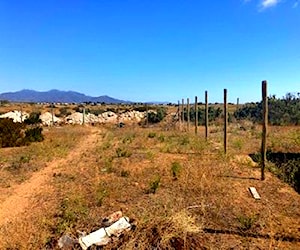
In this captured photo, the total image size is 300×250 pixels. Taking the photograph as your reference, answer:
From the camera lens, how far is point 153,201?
7.50 metres

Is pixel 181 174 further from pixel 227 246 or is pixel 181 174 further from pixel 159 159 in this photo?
pixel 227 246

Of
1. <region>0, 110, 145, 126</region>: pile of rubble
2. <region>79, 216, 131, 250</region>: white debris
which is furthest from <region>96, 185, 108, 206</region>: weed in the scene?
<region>0, 110, 145, 126</region>: pile of rubble

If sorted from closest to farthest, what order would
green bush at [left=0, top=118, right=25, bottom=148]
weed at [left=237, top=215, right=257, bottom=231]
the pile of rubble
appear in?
weed at [left=237, top=215, right=257, bottom=231] → green bush at [left=0, top=118, right=25, bottom=148] → the pile of rubble

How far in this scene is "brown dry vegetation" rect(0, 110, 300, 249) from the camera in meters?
5.61

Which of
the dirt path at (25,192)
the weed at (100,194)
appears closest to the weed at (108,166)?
the dirt path at (25,192)

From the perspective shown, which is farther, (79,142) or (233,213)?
(79,142)

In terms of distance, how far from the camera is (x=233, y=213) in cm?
677

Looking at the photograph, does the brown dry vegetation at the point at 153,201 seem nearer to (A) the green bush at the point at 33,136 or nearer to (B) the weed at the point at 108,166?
(B) the weed at the point at 108,166

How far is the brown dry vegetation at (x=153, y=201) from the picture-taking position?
561cm

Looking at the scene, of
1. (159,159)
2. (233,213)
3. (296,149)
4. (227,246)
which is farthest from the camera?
(296,149)

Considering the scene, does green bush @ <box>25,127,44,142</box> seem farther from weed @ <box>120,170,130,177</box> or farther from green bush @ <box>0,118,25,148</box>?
weed @ <box>120,170,130,177</box>

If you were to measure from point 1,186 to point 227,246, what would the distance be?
258 inches

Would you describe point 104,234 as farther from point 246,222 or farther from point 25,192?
point 25,192

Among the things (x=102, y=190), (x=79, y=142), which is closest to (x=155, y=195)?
(x=102, y=190)
